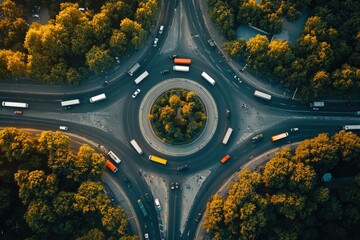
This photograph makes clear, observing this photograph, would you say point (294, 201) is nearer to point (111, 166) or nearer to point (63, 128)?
point (111, 166)

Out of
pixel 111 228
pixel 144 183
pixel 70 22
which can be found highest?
pixel 70 22

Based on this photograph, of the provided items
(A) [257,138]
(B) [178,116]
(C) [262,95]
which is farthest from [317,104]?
(B) [178,116]

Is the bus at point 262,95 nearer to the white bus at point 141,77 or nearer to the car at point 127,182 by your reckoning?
the white bus at point 141,77

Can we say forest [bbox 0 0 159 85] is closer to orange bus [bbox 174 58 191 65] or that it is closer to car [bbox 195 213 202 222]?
orange bus [bbox 174 58 191 65]

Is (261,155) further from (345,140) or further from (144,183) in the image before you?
(144,183)

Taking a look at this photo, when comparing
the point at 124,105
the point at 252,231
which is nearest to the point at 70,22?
the point at 124,105

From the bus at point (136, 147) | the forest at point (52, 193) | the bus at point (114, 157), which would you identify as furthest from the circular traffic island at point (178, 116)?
the forest at point (52, 193)
